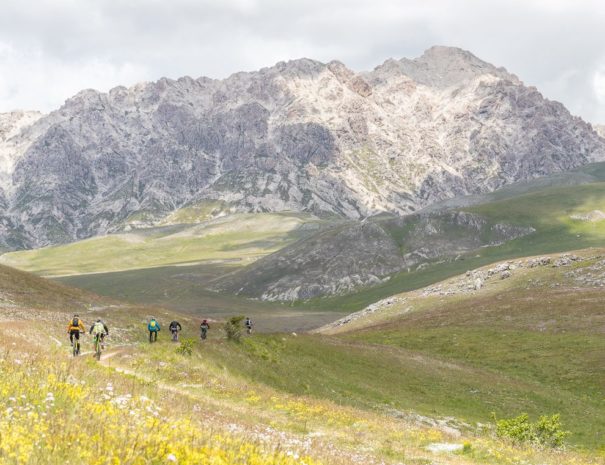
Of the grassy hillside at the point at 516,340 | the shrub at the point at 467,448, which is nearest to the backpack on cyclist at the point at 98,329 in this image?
the shrub at the point at 467,448

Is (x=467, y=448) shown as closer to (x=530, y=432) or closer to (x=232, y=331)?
(x=530, y=432)

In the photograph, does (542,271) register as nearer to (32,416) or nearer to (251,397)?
(251,397)

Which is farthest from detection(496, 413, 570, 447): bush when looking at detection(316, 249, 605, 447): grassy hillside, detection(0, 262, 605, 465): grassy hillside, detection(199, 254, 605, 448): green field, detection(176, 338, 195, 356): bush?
detection(176, 338, 195, 356): bush

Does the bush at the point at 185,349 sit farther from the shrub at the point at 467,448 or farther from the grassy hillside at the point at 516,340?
the grassy hillside at the point at 516,340

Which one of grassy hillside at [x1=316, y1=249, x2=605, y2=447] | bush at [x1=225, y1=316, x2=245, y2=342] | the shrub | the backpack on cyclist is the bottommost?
grassy hillside at [x1=316, y1=249, x2=605, y2=447]

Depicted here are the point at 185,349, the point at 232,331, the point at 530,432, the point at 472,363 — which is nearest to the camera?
the point at 530,432

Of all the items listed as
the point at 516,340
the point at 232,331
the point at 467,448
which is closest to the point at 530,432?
the point at 467,448

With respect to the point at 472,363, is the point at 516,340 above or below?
above

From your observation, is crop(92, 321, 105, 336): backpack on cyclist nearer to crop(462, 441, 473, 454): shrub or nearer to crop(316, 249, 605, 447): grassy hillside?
crop(462, 441, 473, 454): shrub

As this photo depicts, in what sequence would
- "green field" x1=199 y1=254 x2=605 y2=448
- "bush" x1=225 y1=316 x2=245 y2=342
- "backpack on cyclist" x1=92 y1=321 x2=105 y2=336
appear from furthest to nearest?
"bush" x1=225 y1=316 x2=245 y2=342 < "green field" x1=199 y1=254 x2=605 y2=448 < "backpack on cyclist" x1=92 y1=321 x2=105 y2=336

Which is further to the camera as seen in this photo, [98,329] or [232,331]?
[232,331]

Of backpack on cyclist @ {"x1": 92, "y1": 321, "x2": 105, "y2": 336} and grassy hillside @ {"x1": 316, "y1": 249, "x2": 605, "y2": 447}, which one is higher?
backpack on cyclist @ {"x1": 92, "y1": 321, "x2": 105, "y2": 336}

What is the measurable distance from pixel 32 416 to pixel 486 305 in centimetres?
9061

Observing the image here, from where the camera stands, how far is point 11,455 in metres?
6.23
